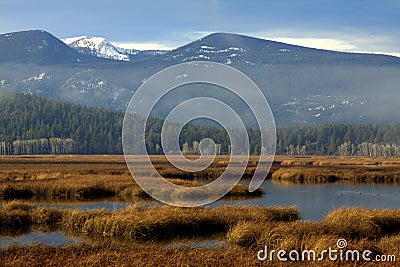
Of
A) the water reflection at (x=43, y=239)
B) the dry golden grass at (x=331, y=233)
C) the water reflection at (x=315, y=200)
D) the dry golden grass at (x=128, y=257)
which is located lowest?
the water reflection at (x=315, y=200)

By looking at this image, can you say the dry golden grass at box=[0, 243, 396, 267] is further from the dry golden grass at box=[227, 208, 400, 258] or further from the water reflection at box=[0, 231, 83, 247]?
the water reflection at box=[0, 231, 83, 247]

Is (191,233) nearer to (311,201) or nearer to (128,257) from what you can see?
(128,257)

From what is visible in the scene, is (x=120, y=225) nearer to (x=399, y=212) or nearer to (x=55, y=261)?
(x=55, y=261)

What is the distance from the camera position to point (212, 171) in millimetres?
82750

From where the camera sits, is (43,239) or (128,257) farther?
(43,239)

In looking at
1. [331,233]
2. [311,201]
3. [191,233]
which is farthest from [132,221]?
[311,201]

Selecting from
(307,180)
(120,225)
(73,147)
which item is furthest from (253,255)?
(73,147)

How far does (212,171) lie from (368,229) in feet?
179

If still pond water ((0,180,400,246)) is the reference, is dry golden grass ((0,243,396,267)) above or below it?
above

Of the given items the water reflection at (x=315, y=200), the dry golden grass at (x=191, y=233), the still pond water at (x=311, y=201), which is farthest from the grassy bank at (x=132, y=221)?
the water reflection at (x=315, y=200)

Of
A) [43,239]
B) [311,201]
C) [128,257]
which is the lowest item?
[311,201]

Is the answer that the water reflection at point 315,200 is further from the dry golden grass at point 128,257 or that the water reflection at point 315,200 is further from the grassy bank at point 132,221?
the dry golden grass at point 128,257

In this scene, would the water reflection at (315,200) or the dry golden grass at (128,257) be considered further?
the water reflection at (315,200)

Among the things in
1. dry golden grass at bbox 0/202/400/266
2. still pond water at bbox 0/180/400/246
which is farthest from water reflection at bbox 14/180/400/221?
dry golden grass at bbox 0/202/400/266
